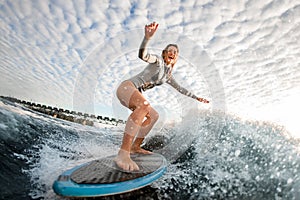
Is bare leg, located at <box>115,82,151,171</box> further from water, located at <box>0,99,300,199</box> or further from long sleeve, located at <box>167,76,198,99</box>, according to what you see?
long sleeve, located at <box>167,76,198,99</box>

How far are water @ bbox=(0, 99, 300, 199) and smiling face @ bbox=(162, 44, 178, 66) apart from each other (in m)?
2.14

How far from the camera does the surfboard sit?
210cm

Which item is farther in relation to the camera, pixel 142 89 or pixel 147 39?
pixel 142 89

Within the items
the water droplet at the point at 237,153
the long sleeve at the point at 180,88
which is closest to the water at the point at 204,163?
the water droplet at the point at 237,153

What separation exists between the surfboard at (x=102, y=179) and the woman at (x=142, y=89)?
21 centimetres

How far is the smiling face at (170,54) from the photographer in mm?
3822

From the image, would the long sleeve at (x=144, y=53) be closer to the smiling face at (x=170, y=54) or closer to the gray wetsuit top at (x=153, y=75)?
the gray wetsuit top at (x=153, y=75)

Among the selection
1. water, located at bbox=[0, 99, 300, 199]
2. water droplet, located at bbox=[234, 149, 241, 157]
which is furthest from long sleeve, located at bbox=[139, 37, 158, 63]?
water droplet, located at bbox=[234, 149, 241, 157]

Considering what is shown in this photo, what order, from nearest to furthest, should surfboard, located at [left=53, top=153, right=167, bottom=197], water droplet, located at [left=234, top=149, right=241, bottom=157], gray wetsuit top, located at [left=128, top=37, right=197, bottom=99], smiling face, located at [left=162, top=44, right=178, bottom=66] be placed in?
surfboard, located at [left=53, top=153, right=167, bottom=197], gray wetsuit top, located at [left=128, top=37, right=197, bottom=99], smiling face, located at [left=162, top=44, right=178, bottom=66], water droplet, located at [left=234, top=149, right=241, bottom=157]

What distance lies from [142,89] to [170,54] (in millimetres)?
867

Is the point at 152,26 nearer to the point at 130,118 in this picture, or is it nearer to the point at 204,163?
the point at 130,118

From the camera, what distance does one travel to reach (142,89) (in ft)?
12.7

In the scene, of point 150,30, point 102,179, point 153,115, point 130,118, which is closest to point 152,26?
point 150,30

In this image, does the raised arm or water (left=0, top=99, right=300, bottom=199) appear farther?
the raised arm
